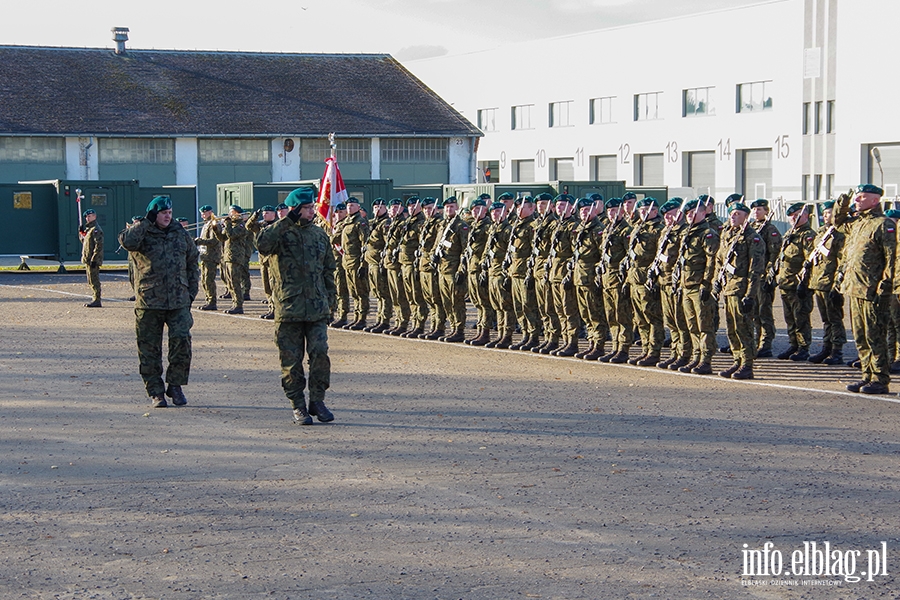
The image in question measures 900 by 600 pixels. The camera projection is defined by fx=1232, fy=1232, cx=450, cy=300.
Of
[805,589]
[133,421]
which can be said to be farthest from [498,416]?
[805,589]

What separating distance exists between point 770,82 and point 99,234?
122 ft

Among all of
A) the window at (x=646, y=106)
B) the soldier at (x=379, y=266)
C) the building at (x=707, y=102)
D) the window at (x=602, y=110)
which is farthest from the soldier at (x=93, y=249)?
the window at (x=602, y=110)

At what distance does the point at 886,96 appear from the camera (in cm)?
4684

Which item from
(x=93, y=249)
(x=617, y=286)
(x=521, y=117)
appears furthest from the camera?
(x=521, y=117)

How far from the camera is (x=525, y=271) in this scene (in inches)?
631

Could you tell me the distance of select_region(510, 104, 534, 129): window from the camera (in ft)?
213

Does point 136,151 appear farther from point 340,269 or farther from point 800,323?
point 800,323

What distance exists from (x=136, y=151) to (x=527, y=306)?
105 feet

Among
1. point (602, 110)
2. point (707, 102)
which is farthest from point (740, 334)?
point (602, 110)

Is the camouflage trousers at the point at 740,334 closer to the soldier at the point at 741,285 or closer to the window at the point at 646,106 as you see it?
the soldier at the point at 741,285

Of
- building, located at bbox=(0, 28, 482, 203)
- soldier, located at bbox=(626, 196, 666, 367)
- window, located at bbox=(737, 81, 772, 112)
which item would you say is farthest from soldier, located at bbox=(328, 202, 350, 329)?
window, located at bbox=(737, 81, 772, 112)

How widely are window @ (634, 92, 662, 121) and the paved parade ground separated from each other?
45.7 m

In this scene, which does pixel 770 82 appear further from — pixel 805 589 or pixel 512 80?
pixel 805 589

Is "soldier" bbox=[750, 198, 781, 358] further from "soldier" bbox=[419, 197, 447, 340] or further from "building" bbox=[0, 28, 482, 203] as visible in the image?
"building" bbox=[0, 28, 482, 203]
